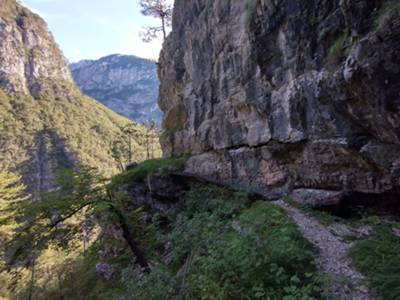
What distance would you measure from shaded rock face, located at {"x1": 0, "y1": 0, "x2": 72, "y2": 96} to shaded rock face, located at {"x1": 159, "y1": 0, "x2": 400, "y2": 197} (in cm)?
8768

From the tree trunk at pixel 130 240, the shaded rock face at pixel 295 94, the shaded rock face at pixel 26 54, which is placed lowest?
the tree trunk at pixel 130 240

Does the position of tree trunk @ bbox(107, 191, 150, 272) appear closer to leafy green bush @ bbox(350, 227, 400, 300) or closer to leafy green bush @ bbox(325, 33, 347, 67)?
leafy green bush @ bbox(350, 227, 400, 300)

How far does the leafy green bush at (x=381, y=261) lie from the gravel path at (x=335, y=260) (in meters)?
0.16

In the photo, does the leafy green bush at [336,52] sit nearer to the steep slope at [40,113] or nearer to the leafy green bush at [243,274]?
the leafy green bush at [243,274]

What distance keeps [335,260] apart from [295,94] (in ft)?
19.6

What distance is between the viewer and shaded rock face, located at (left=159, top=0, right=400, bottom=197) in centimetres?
727

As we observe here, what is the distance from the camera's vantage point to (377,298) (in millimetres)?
4570

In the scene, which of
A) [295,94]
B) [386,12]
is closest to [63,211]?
[295,94]

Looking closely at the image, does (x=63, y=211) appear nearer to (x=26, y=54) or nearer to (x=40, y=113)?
(x=40, y=113)

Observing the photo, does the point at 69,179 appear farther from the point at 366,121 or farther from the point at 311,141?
the point at 366,121

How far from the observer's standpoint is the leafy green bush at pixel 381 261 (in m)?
4.65

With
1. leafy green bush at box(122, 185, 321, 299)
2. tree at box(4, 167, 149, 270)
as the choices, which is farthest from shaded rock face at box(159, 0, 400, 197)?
tree at box(4, 167, 149, 270)

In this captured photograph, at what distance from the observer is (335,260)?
235 inches

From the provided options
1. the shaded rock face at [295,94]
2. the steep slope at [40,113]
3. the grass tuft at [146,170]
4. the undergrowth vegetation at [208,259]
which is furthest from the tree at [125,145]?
the undergrowth vegetation at [208,259]
